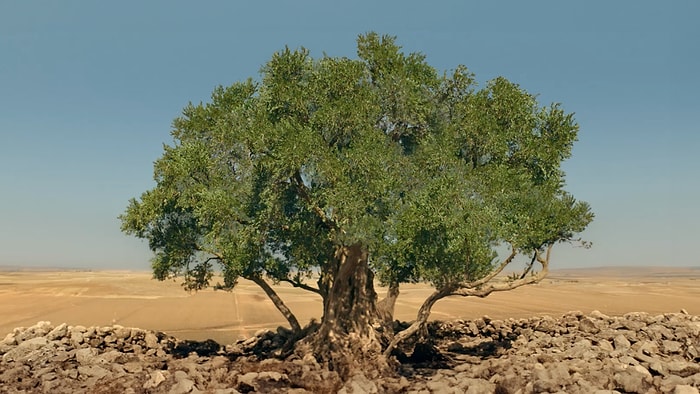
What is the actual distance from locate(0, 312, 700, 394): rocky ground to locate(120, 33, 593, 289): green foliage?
5070 mm

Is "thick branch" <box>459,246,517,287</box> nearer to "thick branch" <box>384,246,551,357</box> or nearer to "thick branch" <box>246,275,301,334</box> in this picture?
"thick branch" <box>384,246,551,357</box>

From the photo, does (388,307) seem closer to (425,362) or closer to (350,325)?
(425,362)

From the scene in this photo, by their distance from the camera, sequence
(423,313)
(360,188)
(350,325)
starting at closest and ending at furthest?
(360,188) < (423,313) < (350,325)

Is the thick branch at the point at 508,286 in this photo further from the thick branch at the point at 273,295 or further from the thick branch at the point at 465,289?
the thick branch at the point at 273,295

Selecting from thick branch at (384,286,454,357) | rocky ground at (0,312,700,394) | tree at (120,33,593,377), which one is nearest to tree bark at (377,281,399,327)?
tree at (120,33,593,377)

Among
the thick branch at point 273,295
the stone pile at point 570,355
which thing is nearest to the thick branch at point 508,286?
the stone pile at point 570,355

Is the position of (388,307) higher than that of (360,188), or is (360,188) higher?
(360,188)

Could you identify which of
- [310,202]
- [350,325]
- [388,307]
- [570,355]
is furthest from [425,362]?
[310,202]

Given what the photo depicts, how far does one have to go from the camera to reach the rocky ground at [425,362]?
20.5 meters

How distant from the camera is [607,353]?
25.9 m

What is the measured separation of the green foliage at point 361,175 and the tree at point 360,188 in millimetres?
80

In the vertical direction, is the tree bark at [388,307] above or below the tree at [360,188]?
below

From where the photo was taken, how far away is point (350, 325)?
1107 inches

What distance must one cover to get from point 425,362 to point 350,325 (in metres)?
5.65
